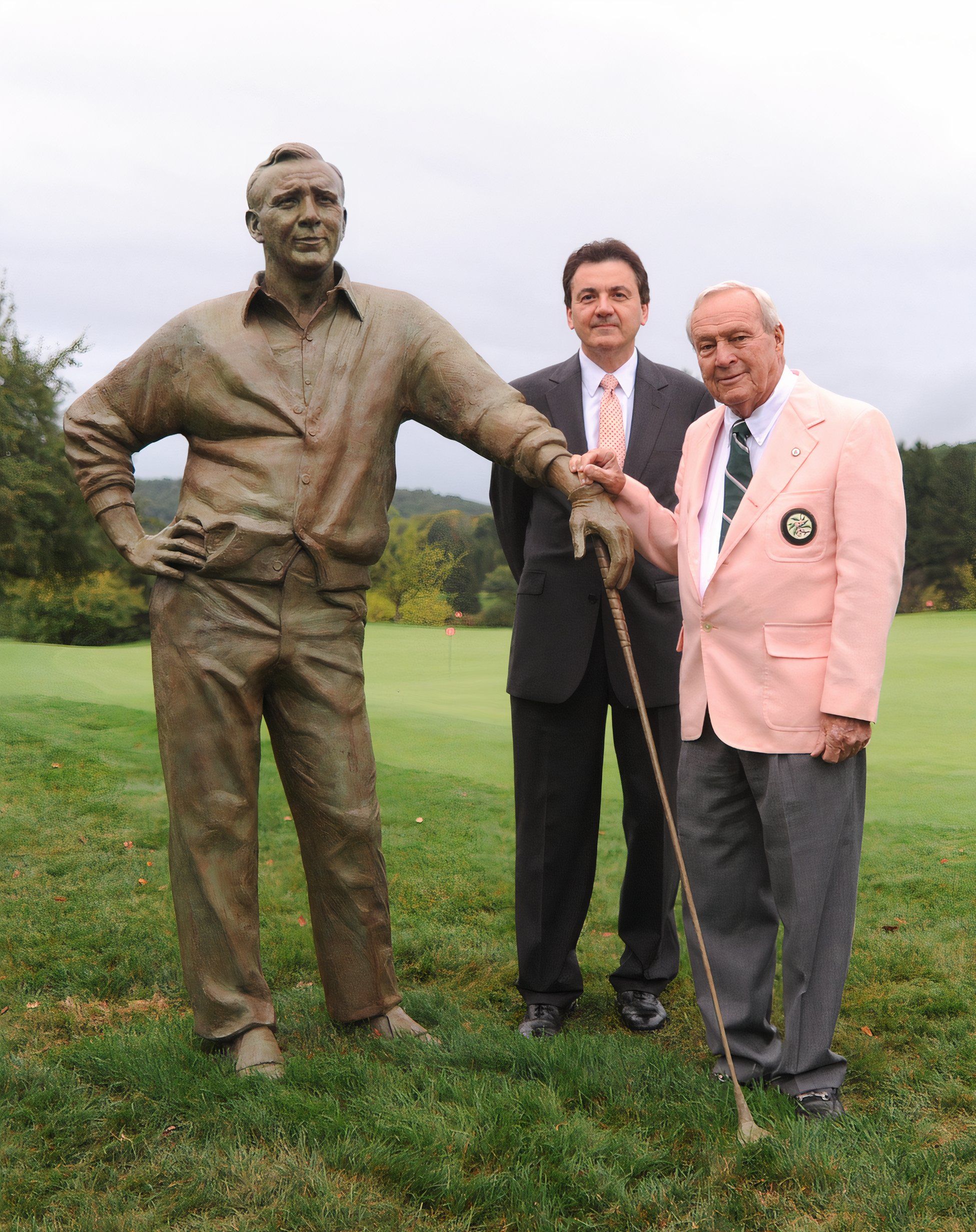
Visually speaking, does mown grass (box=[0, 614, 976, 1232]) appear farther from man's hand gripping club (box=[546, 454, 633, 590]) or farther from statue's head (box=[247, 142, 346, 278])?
statue's head (box=[247, 142, 346, 278])

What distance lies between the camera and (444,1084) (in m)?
2.99

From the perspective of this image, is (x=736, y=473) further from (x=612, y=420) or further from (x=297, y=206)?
(x=297, y=206)

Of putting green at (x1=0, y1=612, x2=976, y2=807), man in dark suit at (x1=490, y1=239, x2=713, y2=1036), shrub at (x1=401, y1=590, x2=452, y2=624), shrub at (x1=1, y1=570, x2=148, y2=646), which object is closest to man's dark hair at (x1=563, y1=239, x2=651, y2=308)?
man in dark suit at (x1=490, y1=239, x2=713, y2=1036)

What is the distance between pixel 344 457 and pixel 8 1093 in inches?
77.7

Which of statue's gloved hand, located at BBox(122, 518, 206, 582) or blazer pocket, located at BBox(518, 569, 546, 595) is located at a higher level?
statue's gloved hand, located at BBox(122, 518, 206, 582)

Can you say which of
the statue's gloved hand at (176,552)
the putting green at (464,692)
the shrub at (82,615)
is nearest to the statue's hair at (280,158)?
the statue's gloved hand at (176,552)

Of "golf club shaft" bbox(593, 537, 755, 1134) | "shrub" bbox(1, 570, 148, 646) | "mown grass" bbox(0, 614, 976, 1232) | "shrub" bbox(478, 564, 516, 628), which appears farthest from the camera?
"shrub" bbox(1, 570, 148, 646)

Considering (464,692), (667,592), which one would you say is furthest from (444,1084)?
(464,692)

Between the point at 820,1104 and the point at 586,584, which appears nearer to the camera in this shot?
the point at 820,1104

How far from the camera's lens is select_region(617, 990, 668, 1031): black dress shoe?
385 centimetres

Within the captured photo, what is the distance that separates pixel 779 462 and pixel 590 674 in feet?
3.37

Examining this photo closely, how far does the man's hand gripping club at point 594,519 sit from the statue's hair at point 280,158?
3.53ft

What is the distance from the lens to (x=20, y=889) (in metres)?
5.45

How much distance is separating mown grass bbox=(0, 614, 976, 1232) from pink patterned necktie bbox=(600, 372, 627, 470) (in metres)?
1.88
